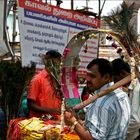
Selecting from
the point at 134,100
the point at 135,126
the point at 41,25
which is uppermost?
the point at 41,25

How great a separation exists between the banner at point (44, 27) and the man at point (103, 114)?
9.98 ft

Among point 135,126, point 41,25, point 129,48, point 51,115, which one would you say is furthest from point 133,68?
point 41,25

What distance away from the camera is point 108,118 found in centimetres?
288

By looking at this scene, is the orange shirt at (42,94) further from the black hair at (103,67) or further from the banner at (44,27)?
the black hair at (103,67)

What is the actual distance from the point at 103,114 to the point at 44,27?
3.96 meters

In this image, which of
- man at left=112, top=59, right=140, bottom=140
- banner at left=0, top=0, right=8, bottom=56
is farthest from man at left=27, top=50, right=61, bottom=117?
banner at left=0, top=0, right=8, bottom=56

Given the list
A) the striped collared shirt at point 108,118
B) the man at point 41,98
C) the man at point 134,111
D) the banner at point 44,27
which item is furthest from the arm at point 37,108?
the striped collared shirt at point 108,118

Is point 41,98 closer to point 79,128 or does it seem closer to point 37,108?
point 37,108

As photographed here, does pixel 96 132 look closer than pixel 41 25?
Yes

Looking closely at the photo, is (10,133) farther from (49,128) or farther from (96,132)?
(96,132)

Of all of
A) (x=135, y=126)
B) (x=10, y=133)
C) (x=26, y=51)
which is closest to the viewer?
(x=135, y=126)

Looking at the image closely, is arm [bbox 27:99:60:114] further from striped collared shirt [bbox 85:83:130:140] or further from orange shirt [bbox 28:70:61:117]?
striped collared shirt [bbox 85:83:130:140]

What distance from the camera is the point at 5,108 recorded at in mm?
5797

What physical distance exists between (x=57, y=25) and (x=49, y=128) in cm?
335
